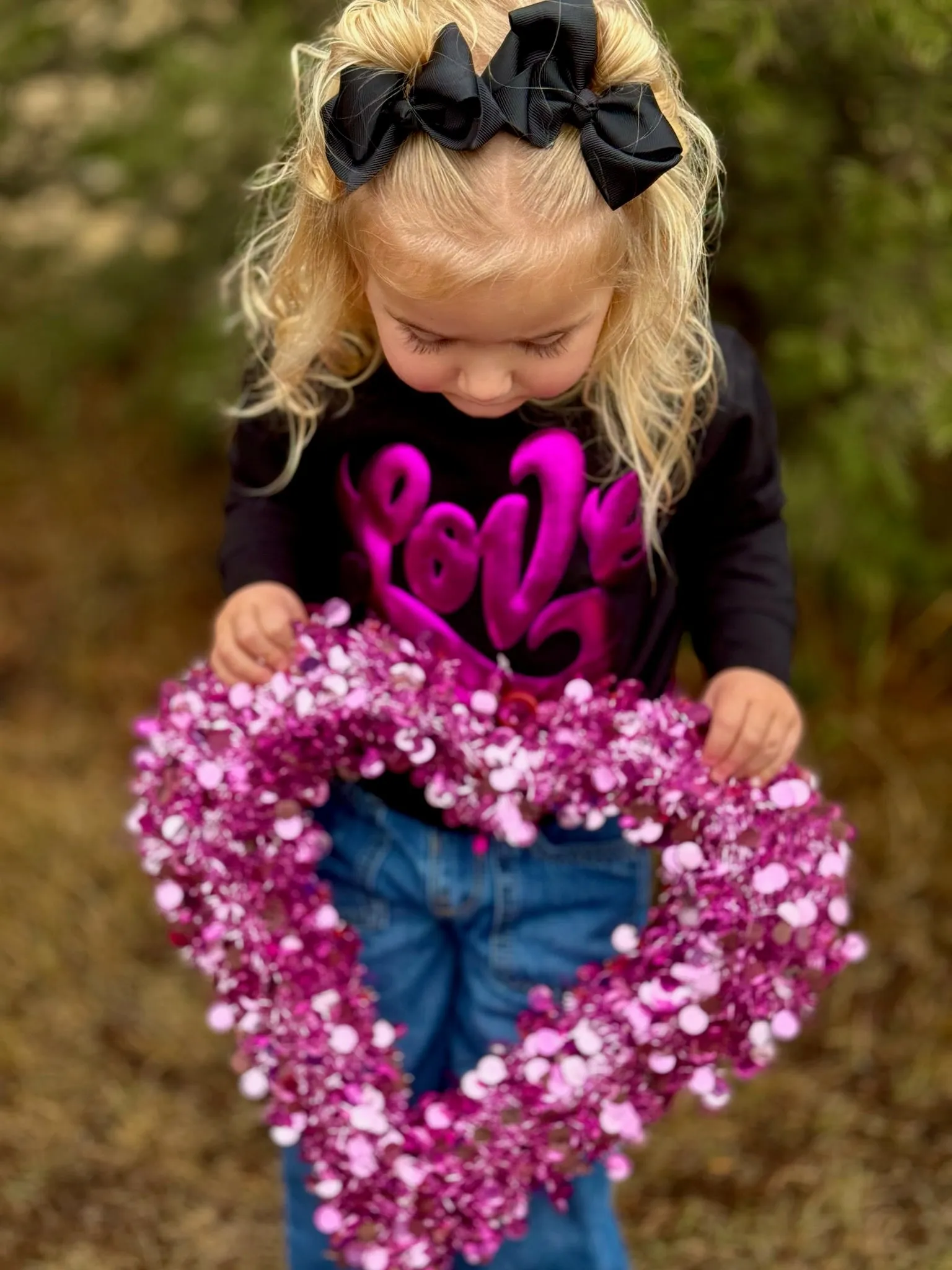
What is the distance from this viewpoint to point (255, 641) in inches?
68.3

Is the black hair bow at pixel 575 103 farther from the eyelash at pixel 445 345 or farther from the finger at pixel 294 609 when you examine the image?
the finger at pixel 294 609

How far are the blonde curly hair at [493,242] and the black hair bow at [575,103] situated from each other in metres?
0.03

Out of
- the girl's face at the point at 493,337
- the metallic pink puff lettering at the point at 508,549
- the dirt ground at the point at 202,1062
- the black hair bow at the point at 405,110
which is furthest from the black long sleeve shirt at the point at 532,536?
the dirt ground at the point at 202,1062

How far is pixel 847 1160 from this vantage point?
249 cm

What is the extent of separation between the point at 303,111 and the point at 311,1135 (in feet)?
3.92

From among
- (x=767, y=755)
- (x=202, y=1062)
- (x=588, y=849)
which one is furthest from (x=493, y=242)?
(x=202, y=1062)

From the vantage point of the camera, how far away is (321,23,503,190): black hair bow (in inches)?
51.9

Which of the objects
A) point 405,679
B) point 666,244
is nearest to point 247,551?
point 405,679

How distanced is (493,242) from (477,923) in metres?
0.87

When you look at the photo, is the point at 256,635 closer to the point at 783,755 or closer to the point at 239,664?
the point at 239,664

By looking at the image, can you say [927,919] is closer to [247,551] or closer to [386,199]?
[247,551]

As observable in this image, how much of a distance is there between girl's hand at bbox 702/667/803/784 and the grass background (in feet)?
1.85

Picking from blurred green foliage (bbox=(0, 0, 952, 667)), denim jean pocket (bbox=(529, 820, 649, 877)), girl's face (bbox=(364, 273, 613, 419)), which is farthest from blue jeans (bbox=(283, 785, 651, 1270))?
blurred green foliage (bbox=(0, 0, 952, 667))

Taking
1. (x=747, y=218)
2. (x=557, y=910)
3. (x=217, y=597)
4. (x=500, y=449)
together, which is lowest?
(x=557, y=910)
